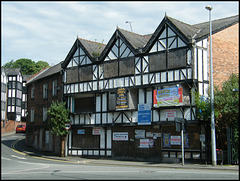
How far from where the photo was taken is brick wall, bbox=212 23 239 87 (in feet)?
79.7

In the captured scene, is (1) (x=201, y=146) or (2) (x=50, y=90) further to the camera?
(2) (x=50, y=90)

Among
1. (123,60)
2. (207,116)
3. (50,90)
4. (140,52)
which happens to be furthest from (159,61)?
(50,90)

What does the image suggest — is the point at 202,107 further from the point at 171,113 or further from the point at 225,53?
→ the point at 225,53

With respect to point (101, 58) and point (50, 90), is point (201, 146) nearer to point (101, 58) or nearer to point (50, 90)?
point (101, 58)

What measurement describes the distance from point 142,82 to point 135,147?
5.18 metres

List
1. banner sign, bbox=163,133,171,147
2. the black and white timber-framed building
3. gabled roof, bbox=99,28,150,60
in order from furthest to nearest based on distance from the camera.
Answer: gabled roof, bbox=99,28,150,60
banner sign, bbox=163,133,171,147
the black and white timber-framed building

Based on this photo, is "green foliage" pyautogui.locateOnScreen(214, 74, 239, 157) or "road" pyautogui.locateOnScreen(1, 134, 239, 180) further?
"green foliage" pyautogui.locateOnScreen(214, 74, 239, 157)

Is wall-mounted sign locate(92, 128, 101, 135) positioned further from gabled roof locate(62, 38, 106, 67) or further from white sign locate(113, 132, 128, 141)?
gabled roof locate(62, 38, 106, 67)

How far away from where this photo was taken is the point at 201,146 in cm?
2209

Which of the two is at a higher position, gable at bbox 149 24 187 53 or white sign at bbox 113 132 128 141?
gable at bbox 149 24 187 53

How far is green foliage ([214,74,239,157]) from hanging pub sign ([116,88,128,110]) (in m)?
7.24

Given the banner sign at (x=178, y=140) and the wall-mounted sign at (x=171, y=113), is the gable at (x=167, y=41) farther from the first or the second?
the banner sign at (x=178, y=140)

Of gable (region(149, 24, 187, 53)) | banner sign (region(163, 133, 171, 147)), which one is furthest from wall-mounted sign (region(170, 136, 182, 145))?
gable (region(149, 24, 187, 53))

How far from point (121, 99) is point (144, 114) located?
252cm
